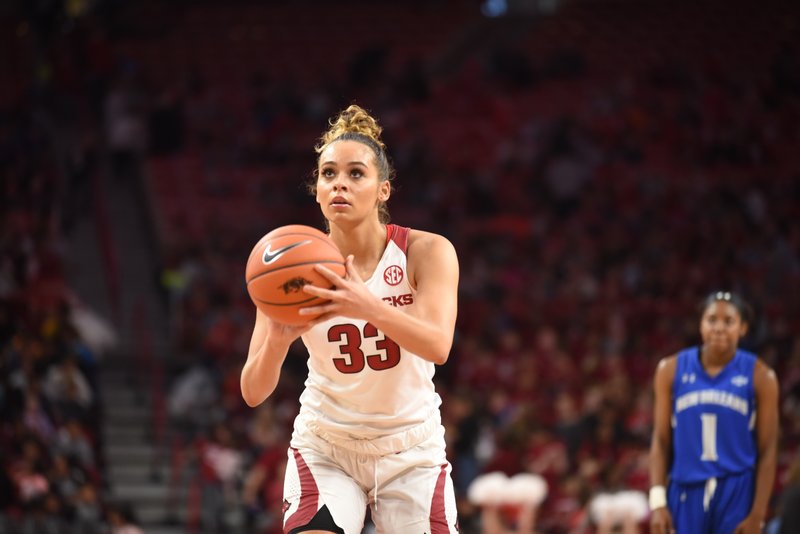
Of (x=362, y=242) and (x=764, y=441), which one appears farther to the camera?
(x=764, y=441)

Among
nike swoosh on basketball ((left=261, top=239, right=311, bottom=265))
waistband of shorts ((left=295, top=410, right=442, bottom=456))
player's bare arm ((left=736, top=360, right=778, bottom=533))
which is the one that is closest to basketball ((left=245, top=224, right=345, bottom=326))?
nike swoosh on basketball ((left=261, top=239, right=311, bottom=265))

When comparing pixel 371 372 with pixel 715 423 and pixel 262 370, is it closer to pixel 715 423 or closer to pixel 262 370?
pixel 262 370

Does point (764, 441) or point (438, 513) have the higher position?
point (764, 441)

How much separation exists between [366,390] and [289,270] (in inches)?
29.4

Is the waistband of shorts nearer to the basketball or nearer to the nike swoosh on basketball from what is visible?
the basketball

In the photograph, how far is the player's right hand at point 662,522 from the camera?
5.79 metres

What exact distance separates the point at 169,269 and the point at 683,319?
670 centimetres

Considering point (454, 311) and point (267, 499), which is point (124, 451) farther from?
point (454, 311)

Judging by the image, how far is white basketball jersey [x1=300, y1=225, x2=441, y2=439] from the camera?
4.19 metres

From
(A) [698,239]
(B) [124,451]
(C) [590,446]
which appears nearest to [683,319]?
(A) [698,239]

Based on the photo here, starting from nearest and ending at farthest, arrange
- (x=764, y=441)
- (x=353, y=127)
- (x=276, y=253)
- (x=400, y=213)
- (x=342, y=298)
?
(x=342, y=298), (x=276, y=253), (x=353, y=127), (x=764, y=441), (x=400, y=213)

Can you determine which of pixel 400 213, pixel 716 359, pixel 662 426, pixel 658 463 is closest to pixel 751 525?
pixel 658 463

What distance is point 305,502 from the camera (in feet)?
13.7

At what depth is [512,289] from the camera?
14156 mm
